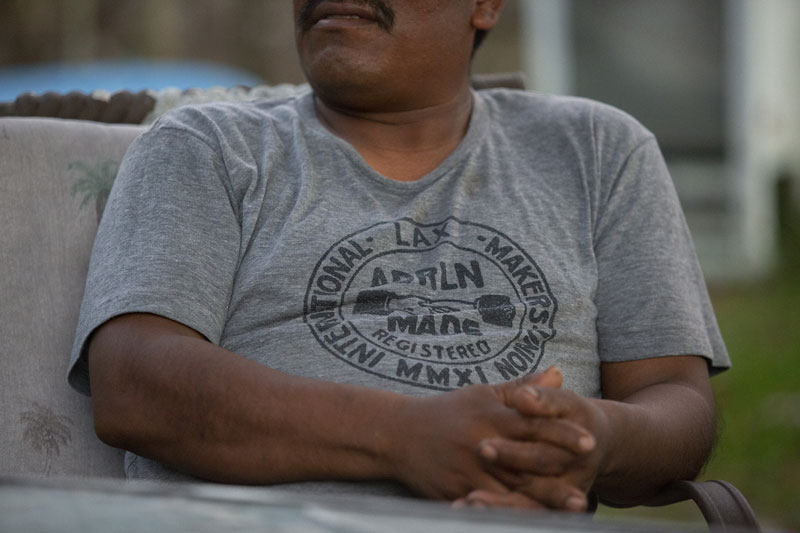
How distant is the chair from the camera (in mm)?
2123

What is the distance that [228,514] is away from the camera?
1.05 meters

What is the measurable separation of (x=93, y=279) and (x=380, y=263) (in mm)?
554

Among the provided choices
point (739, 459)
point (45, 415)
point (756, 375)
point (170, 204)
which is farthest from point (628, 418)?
point (756, 375)

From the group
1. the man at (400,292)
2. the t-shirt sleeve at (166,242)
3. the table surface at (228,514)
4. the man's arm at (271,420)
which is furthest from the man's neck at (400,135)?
the table surface at (228,514)

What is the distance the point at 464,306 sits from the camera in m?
2.00

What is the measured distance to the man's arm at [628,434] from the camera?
1.60 metres

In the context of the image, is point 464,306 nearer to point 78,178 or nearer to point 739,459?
point 78,178

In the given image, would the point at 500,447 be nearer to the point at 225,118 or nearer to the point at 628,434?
the point at 628,434

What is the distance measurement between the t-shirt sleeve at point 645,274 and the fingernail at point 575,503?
58 cm

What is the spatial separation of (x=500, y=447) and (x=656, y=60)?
264 inches

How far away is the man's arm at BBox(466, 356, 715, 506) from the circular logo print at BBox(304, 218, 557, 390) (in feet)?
0.75

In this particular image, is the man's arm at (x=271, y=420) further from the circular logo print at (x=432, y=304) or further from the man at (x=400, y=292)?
the circular logo print at (x=432, y=304)

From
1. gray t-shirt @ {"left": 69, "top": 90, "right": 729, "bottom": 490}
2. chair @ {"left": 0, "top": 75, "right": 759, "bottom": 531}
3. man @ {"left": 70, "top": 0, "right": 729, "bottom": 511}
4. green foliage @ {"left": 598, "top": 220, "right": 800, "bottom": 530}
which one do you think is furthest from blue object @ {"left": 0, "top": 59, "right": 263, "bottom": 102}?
gray t-shirt @ {"left": 69, "top": 90, "right": 729, "bottom": 490}

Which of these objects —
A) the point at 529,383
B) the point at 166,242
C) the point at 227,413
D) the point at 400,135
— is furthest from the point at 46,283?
the point at 529,383
